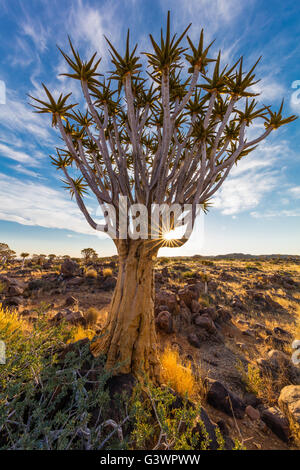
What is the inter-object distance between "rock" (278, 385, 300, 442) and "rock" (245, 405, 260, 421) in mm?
466

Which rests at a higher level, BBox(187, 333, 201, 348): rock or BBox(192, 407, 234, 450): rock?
BBox(192, 407, 234, 450): rock

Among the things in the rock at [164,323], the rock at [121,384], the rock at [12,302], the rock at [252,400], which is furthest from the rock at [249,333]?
the rock at [12,302]

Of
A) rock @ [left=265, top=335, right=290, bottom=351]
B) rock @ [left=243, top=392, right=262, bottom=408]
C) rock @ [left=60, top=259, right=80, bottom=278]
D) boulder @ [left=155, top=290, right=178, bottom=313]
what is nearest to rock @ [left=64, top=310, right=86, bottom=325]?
boulder @ [left=155, top=290, right=178, bottom=313]

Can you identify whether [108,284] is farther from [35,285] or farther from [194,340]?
[194,340]

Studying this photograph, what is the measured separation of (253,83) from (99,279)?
11.9m

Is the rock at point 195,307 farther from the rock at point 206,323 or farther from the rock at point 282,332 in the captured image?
the rock at point 282,332

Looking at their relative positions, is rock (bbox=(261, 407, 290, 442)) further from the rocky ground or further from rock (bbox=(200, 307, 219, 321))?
rock (bbox=(200, 307, 219, 321))

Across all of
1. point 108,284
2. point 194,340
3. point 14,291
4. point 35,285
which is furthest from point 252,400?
point 35,285

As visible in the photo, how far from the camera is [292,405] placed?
3.16 metres

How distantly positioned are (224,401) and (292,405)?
3.66 feet

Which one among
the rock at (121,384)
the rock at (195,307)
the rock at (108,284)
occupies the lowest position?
the rock at (195,307)

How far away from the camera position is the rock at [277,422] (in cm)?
291

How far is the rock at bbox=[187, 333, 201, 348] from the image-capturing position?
19.0ft

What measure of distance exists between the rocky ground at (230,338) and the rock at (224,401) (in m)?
0.01
